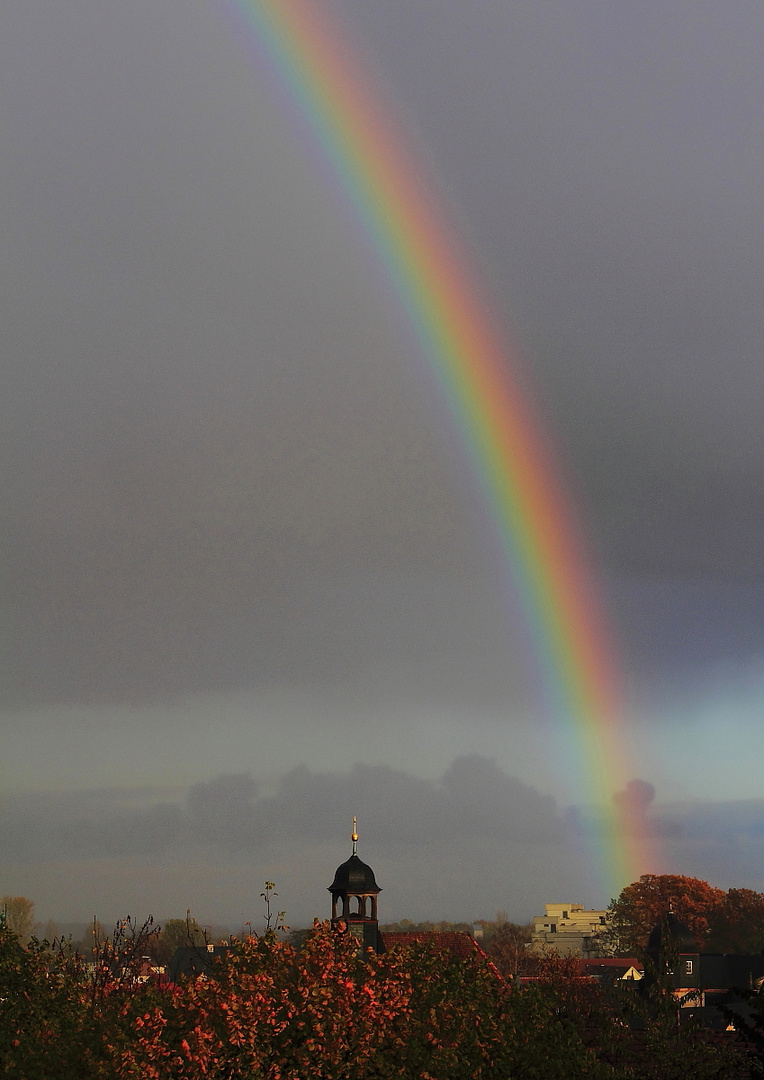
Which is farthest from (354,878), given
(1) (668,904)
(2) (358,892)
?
(1) (668,904)

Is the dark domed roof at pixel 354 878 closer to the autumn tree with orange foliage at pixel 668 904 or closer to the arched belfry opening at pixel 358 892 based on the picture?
the arched belfry opening at pixel 358 892

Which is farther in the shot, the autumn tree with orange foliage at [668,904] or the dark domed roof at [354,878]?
the autumn tree with orange foliage at [668,904]

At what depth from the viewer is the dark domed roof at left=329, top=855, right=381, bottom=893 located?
65.9 m

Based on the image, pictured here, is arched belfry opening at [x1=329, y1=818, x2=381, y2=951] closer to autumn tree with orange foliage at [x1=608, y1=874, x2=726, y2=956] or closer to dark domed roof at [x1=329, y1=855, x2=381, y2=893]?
dark domed roof at [x1=329, y1=855, x2=381, y2=893]

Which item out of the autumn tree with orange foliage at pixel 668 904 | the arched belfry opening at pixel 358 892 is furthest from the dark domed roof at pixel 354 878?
the autumn tree with orange foliage at pixel 668 904

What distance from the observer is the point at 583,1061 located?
20.2 meters

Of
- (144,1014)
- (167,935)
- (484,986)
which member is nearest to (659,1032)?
(484,986)

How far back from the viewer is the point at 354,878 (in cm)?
6606

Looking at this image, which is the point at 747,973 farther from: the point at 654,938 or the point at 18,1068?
the point at 18,1068

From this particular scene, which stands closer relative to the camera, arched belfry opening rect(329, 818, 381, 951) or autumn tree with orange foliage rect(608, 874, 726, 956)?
arched belfry opening rect(329, 818, 381, 951)

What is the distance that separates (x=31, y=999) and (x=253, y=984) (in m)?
9.50

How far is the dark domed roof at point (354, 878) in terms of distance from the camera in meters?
65.9

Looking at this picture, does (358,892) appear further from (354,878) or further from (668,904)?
(668,904)

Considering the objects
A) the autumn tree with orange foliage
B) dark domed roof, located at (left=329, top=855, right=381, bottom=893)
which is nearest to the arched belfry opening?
dark domed roof, located at (left=329, top=855, right=381, bottom=893)
